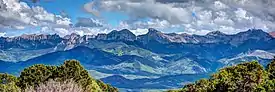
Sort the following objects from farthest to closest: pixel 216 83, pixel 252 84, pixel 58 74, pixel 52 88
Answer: pixel 58 74
pixel 216 83
pixel 252 84
pixel 52 88

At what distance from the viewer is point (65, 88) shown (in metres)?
60.2

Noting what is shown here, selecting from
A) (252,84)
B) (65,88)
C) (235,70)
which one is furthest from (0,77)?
(252,84)

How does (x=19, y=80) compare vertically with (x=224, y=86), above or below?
above

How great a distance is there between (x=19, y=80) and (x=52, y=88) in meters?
42.1

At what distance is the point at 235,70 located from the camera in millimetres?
73500

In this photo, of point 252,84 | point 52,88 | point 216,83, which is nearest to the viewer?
point 52,88

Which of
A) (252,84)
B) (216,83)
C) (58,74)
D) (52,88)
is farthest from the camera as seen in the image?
(58,74)

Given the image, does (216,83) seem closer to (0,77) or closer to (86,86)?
(86,86)

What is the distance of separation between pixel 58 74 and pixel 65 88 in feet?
123

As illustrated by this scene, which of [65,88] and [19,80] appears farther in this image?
[19,80]

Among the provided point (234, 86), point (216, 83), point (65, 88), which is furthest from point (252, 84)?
point (65, 88)

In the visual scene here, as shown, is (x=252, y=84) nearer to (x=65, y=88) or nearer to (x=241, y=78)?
(x=241, y=78)

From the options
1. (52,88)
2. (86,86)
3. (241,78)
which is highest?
(86,86)

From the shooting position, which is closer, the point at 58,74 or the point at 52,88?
the point at 52,88
